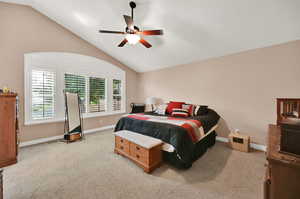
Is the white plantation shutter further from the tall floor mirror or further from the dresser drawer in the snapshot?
the dresser drawer

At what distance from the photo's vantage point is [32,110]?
3.07 metres

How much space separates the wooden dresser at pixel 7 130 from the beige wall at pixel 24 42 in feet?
7.90

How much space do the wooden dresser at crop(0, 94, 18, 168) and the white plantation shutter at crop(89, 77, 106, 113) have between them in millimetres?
3020

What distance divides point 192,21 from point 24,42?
391 cm

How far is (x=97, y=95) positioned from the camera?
173 inches

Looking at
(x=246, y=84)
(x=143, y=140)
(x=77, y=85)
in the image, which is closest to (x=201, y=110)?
(x=246, y=84)

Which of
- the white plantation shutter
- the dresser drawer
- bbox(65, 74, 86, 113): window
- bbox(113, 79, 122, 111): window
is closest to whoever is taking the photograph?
the dresser drawer

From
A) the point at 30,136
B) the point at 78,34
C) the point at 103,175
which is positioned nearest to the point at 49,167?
the point at 103,175

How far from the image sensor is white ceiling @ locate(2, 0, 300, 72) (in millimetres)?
2000

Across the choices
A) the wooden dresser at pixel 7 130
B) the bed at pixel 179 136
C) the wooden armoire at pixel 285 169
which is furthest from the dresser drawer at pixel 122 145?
the wooden armoire at pixel 285 169

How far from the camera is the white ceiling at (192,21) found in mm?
2000

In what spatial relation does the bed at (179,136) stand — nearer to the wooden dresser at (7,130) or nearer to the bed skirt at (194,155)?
the bed skirt at (194,155)

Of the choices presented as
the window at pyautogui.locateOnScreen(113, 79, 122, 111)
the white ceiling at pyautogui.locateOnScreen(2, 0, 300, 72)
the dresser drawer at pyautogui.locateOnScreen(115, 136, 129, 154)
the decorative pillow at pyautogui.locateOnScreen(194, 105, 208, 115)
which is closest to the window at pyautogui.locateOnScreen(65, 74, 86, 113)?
the window at pyautogui.locateOnScreen(113, 79, 122, 111)

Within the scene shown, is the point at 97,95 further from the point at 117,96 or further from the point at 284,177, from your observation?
the point at 284,177
